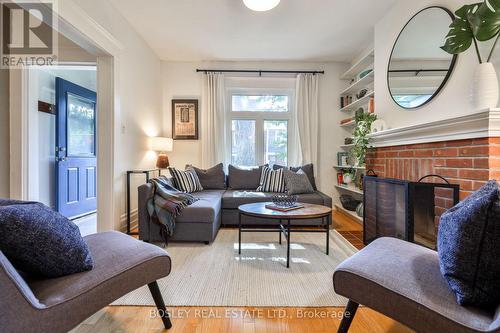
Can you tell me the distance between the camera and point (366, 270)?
45.6 inches

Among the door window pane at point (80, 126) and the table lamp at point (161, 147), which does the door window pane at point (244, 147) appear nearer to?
the table lamp at point (161, 147)

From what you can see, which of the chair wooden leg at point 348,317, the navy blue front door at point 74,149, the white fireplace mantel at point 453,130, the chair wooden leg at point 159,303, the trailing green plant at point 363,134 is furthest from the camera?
the navy blue front door at point 74,149

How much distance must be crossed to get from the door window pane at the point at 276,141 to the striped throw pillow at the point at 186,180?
145 centimetres

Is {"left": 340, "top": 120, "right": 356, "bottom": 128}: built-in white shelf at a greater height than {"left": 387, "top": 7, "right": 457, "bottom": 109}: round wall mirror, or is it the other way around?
{"left": 387, "top": 7, "right": 457, "bottom": 109}: round wall mirror

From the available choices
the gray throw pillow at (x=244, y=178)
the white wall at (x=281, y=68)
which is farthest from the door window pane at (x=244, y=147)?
the white wall at (x=281, y=68)

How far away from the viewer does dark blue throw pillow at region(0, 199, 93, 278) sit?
0.92 metres

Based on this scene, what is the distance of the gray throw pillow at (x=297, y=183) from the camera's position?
3486mm

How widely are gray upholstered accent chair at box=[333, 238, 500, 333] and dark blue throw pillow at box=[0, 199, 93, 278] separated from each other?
1.25m

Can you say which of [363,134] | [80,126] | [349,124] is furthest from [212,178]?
[349,124]

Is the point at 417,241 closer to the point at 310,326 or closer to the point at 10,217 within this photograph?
the point at 310,326

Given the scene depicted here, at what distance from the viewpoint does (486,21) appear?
1.45 m

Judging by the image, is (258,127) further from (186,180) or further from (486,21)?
(486,21)

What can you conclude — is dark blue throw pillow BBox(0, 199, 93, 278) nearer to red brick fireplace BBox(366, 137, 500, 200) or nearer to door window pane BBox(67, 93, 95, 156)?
red brick fireplace BBox(366, 137, 500, 200)

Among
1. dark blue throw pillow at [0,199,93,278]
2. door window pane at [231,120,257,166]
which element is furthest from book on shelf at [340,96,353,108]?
dark blue throw pillow at [0,199,93,278]
